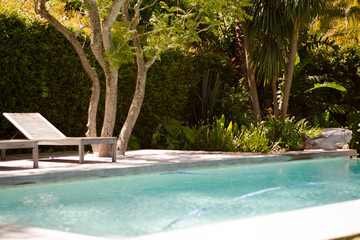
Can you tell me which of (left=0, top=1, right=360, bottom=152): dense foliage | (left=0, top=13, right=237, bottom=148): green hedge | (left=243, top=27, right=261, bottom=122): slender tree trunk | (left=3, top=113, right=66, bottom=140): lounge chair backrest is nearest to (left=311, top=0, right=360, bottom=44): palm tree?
(left=0, top=1, right=360, bottom=152): dense foliage

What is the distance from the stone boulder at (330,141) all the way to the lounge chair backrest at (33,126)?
22.8 feet

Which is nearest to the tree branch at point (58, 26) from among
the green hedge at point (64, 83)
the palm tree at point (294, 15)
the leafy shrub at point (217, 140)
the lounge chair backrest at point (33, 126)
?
the green hedge at point (64, 83)

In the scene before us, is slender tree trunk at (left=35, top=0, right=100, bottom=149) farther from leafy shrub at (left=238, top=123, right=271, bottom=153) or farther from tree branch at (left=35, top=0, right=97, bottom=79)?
leafy shrub at (left=238, top=123, right=271, bottom=153)

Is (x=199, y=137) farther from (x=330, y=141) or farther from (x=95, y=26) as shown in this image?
(x=95, y=26)

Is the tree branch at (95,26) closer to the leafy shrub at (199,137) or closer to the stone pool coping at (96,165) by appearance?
the stone pool coping at (96,165)

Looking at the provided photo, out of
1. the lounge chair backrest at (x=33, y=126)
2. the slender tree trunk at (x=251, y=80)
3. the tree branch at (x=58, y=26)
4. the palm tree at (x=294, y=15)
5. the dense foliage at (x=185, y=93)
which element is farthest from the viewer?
the slender tree trunk at (x=251, y=80)

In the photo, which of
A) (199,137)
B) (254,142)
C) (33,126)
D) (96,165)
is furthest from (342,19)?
(96,165)

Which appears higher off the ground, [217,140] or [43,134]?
[43,134]

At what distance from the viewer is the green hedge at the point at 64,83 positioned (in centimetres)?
977

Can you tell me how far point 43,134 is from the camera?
861 centimetres

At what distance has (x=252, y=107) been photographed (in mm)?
14883

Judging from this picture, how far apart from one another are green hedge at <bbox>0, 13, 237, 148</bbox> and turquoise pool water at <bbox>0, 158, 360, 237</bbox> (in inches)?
142

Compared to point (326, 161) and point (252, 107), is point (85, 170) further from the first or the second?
point (252, 107)

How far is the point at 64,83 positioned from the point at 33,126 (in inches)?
94.4
